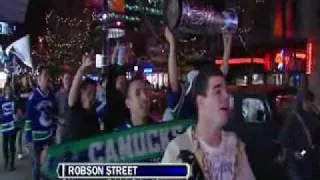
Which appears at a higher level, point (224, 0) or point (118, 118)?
point (224, 0)

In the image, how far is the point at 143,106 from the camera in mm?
4570

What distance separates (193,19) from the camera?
25.9 feet

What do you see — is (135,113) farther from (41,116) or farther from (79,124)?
(41,116)

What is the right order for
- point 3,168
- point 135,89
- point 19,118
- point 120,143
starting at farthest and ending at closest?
point 19,118, point 3,168, point 120,143, point 135,89

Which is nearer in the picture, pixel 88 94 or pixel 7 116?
pixel 88 94

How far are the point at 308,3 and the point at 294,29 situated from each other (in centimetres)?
409

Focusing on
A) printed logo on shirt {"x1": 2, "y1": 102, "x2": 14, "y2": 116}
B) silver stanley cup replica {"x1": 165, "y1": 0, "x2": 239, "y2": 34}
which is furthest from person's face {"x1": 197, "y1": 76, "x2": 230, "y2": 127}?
printed logo on shirt {"x1": 2, "y1": 102, "x2": 14, "y2": 116}

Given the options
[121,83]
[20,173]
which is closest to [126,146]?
[121,83]

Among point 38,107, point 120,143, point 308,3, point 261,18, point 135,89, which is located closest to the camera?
point 135,89

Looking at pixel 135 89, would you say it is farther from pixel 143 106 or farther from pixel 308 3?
pixel 308 3

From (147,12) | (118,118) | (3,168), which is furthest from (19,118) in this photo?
(118,118)

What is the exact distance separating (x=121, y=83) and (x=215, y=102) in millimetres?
3729

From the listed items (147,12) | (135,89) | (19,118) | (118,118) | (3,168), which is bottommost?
(3,168)

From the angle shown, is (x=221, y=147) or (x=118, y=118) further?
(x=118, y=118)
